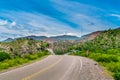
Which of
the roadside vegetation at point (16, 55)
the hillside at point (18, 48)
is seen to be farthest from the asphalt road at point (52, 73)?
the hillside at point (18, 48)

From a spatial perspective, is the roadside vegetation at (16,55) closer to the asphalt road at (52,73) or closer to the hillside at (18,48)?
the hillside at (18,48)

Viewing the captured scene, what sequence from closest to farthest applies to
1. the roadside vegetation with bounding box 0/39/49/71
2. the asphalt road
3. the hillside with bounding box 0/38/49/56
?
the asphalt road
the roadside vegetation with bounding box 0/39/49/71
the hillside with bounding box 0/38/49/56

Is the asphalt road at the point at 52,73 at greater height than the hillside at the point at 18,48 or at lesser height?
lesser

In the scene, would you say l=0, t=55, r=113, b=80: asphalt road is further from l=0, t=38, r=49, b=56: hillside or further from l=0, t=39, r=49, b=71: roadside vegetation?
l=0, t=38, r=49, b=56: hillside

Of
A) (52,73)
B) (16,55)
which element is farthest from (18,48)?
(52,73)

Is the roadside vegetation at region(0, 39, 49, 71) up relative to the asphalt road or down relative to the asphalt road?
up

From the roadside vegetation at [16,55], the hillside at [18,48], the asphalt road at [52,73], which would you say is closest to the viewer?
the asphalt road at [52,73]

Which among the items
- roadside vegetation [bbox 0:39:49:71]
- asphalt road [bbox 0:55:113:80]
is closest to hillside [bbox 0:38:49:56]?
roadside vegetation [bbox 0:39:49:71]

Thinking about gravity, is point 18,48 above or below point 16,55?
above

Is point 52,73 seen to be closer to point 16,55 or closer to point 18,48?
point 16,55

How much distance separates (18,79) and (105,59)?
116 ft

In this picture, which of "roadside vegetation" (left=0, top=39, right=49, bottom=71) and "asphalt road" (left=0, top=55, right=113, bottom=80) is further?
"roadside vegetation" (left=0, top=39, right=49, bottom=71)

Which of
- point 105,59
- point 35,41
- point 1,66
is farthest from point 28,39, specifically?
point 1,66

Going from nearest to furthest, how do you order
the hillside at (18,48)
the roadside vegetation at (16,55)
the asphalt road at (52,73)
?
the asphalt road at (52,73) < the roadside vegetation at (16,55) < the hillside at (18,48)
